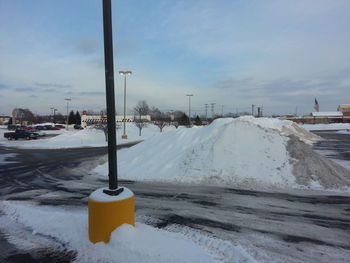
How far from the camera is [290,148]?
11.3 meters

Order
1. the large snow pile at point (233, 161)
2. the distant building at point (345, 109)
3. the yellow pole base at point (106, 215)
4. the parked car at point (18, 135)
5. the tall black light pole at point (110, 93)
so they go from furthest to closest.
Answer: the distant building at point (345, 109) → the parked car at point (18, 135) → the large snow pile at point (233, 161) → the tall black light pole at point (110, 93) → the yellow pole base at point (106, 215)

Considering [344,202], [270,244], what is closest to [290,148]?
Answer: [344,202]

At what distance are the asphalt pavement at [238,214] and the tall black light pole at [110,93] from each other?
1388mm

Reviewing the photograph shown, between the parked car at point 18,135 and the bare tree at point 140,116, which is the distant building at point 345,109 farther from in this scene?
the parked car at point 18,135

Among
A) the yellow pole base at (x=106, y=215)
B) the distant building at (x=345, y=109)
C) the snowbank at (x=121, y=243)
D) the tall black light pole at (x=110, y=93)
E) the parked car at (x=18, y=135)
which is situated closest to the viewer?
the snowbank at (x=121, y=243)

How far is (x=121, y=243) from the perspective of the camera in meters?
4.41

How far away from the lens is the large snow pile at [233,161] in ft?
32.3

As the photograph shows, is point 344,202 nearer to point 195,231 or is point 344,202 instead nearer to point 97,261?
point 195,231

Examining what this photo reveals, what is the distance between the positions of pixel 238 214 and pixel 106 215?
3.29 metres

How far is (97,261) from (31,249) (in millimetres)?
1383

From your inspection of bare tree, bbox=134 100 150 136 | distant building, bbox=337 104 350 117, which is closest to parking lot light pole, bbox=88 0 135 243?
bare tree, bbox=134 100 150 136

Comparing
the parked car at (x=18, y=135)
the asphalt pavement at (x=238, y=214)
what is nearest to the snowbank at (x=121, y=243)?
the asphalt pavement at (x=238, y=214)

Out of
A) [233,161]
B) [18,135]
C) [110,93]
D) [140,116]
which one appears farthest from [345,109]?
[110,93]

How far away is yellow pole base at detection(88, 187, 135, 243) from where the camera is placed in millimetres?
4527
